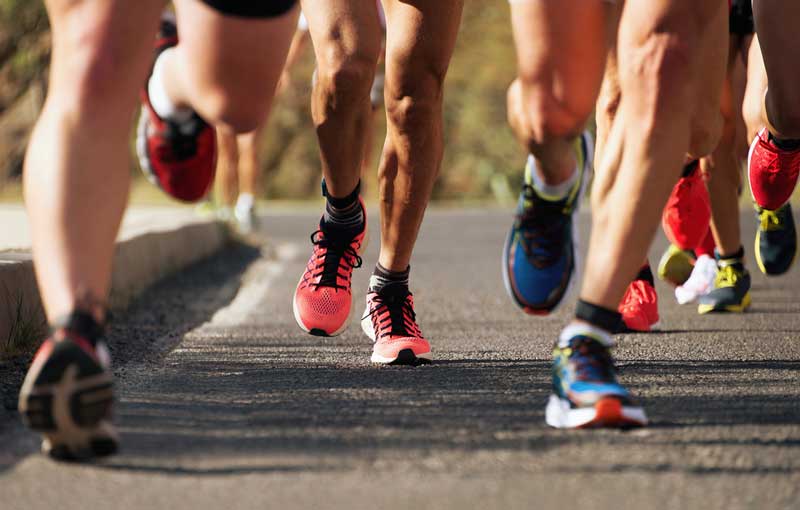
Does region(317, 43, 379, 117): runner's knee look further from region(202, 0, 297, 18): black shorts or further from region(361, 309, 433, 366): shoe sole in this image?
region(202, 0, 297, 18): black shorts

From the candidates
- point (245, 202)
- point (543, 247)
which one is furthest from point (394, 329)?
point (245, 202)

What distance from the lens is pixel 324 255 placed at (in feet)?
14.3

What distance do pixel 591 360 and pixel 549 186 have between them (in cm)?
49

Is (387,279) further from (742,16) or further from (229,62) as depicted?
(742,16)

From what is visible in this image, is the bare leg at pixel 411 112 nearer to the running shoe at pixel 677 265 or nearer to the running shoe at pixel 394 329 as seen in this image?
the running shoe at pixel 394 329

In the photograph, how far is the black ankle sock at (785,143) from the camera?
476 cm

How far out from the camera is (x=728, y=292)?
579 cm

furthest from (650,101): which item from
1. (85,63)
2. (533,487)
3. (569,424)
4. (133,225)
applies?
(133,225)

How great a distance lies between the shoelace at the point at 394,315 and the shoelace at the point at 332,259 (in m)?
0.12

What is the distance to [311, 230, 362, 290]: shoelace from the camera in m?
4.31

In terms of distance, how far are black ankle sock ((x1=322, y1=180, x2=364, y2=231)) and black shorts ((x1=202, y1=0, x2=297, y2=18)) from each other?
1305 millimetres

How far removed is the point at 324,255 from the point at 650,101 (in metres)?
1.51

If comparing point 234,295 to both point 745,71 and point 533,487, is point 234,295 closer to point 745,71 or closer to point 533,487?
point 745,71

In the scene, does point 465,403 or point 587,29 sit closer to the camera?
point 587,29
